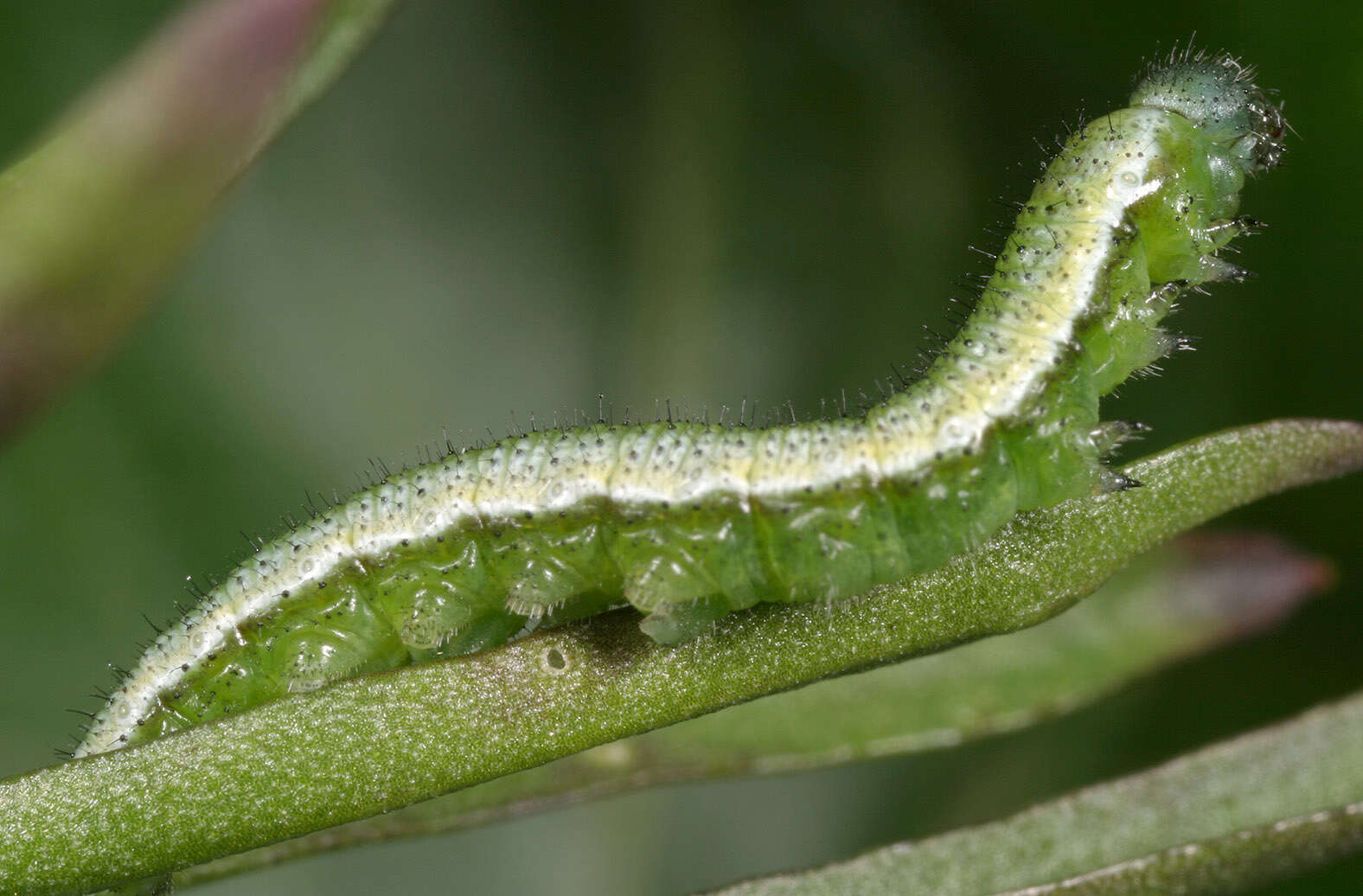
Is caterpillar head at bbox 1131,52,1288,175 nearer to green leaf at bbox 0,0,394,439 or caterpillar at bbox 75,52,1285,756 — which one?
caterpillar at bbox 75,52,1285,756

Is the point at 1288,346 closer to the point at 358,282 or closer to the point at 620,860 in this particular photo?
the point at 620,860

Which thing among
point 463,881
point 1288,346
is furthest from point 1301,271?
point 463,881

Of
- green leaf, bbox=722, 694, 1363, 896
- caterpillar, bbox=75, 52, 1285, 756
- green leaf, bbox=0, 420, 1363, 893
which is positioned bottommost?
green leaf, bbox=722, 694, 1363, 896

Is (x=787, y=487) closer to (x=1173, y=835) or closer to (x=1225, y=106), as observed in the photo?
(x=1173, y=835)

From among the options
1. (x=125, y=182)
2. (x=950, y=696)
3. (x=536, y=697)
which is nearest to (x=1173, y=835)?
(x=950, y=696)

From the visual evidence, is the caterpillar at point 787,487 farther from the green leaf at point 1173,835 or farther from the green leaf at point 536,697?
the green leaf at point 1173,835

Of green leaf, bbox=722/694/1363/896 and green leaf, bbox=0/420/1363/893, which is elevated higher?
green leaf, bbox=0/420/1363/893

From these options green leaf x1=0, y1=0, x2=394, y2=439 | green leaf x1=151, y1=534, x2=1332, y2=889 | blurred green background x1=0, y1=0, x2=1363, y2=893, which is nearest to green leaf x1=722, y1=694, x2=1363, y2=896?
green leaf x1=151, y1=534, x2=1332, y2=889
